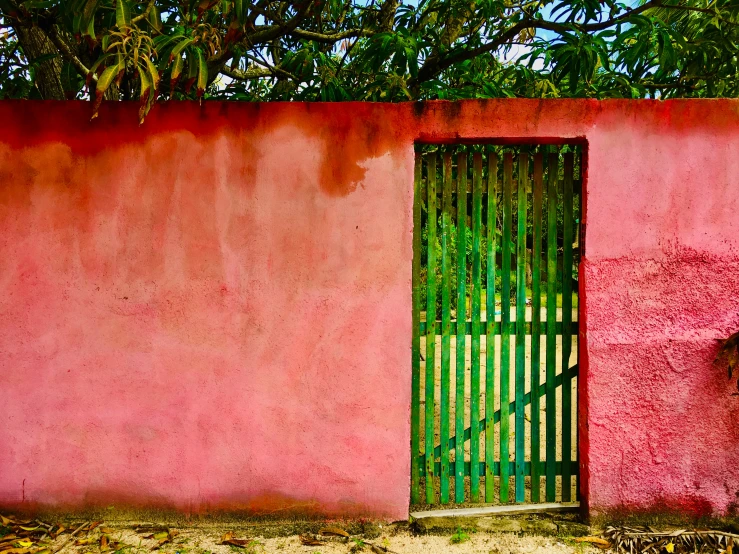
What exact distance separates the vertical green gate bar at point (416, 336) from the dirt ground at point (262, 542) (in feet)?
0.92

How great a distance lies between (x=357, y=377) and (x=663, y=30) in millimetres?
2471

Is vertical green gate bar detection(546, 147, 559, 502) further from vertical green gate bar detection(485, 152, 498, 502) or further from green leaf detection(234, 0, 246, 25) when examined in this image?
green leaf detection(234, 0, 246, 25)

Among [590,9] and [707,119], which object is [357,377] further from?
[590,9]

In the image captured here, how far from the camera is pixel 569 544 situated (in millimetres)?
2682

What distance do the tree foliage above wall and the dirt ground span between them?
6.63 feet

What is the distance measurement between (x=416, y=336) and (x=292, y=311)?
0.63 m

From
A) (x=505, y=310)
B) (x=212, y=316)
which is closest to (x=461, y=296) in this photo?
(x=505, y=310)

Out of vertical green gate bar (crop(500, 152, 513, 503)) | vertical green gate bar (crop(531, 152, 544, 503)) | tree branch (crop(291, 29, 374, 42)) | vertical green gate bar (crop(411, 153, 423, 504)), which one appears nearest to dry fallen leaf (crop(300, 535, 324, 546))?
vertical green gate bar (crop(411, 153, 423, 504))

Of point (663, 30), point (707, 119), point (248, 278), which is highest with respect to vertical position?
point (663, 30)

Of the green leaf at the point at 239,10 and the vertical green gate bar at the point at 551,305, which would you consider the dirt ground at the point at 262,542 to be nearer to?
the vertical green gate bar at the point at 551,305

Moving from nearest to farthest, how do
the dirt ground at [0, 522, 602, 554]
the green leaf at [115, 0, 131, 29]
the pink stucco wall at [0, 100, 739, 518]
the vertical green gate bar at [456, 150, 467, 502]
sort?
the green leaf at [115, 0, 131, 29] < the dirt ground at [0, 522, 602, 554] < the pink stucco wall at [0, 100, 739, 518] < the vertical green gate bar at [456, 150, 467, 502]

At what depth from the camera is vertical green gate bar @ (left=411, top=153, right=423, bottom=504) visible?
284 centimetres

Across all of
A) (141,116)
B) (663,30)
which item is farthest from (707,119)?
(141,116)

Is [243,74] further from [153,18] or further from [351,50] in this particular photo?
[153,18]
